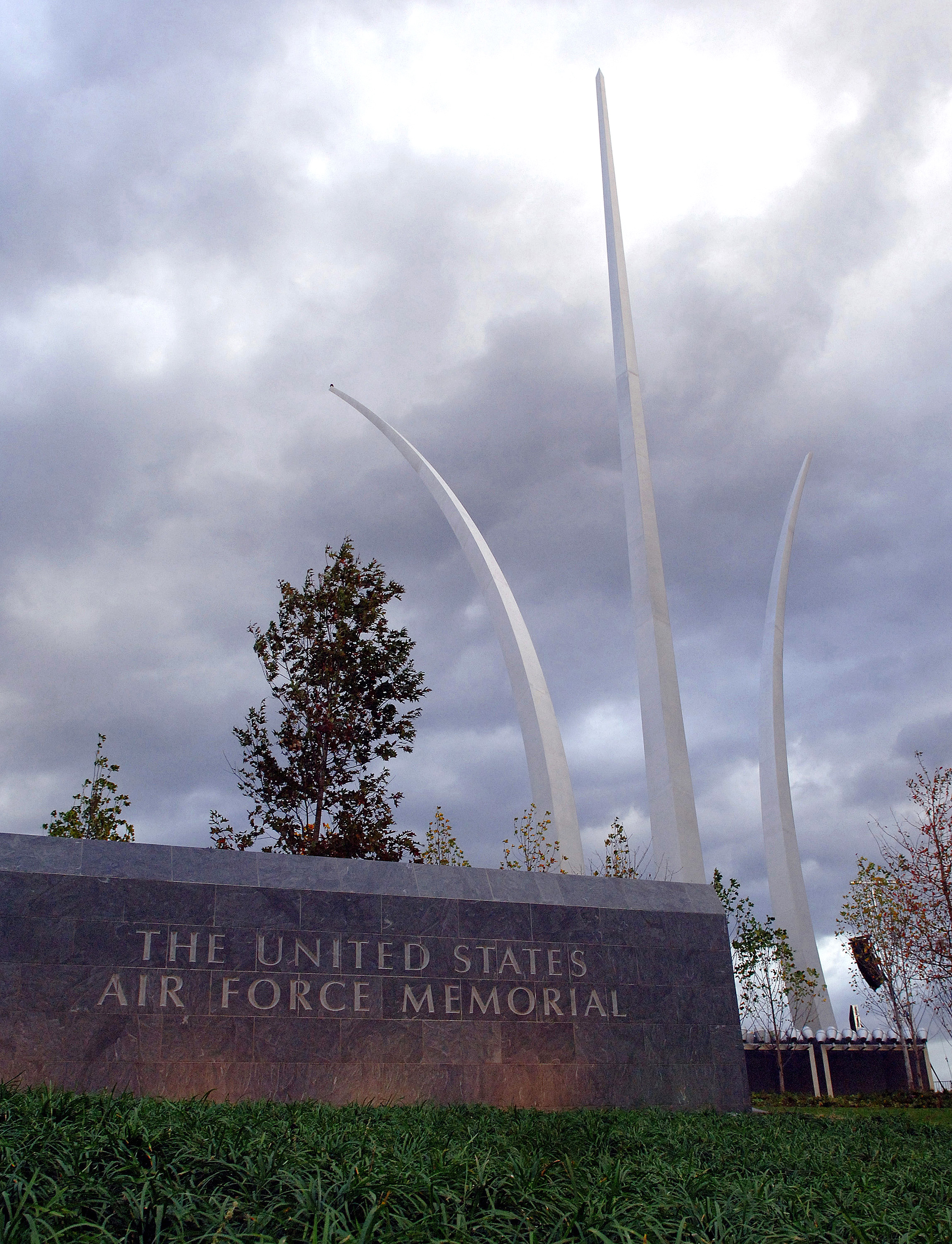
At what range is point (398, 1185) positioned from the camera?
150 inches

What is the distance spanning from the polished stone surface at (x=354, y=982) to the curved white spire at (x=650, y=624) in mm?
7254

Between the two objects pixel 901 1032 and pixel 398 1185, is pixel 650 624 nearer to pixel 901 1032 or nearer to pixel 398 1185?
pixel 901 1032

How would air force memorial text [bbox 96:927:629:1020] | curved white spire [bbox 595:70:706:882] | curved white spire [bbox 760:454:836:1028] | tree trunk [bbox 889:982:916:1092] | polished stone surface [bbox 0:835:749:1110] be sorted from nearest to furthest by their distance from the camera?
polished stone surface [bbox 0:835:749:1110]
air force memorial text [bbox 96:927:629:1020]
curved white spire [bbox 595:70:706:882]
tree trunk [bbox 889:982:916:1092]
curved white spire [bbox 760:454:836:1028]

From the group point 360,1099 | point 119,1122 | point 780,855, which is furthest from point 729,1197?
point 780,855

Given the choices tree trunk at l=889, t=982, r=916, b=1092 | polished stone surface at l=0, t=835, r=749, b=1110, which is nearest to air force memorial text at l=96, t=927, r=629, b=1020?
polished stone surface at l=0, t=835, r=749, b=1110

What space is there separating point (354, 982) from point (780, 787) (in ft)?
72.7

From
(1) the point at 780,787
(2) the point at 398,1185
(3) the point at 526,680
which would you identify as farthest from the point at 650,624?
(2) the point at 398,1185

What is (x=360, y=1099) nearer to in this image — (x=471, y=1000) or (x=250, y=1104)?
(x=471, y=1000)

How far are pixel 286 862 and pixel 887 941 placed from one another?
20168mm

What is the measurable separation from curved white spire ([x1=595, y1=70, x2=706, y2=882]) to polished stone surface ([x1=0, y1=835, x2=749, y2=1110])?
23.8 ft

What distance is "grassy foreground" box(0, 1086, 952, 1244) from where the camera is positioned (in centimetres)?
337

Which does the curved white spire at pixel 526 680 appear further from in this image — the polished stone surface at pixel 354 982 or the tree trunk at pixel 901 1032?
the tree trunk at pixel 901 1032

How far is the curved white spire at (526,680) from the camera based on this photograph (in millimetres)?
20797

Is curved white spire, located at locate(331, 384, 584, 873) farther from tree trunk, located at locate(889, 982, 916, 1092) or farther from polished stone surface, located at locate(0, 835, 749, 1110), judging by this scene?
tree trunk, located at locate(889, 982, 916, 1092)
